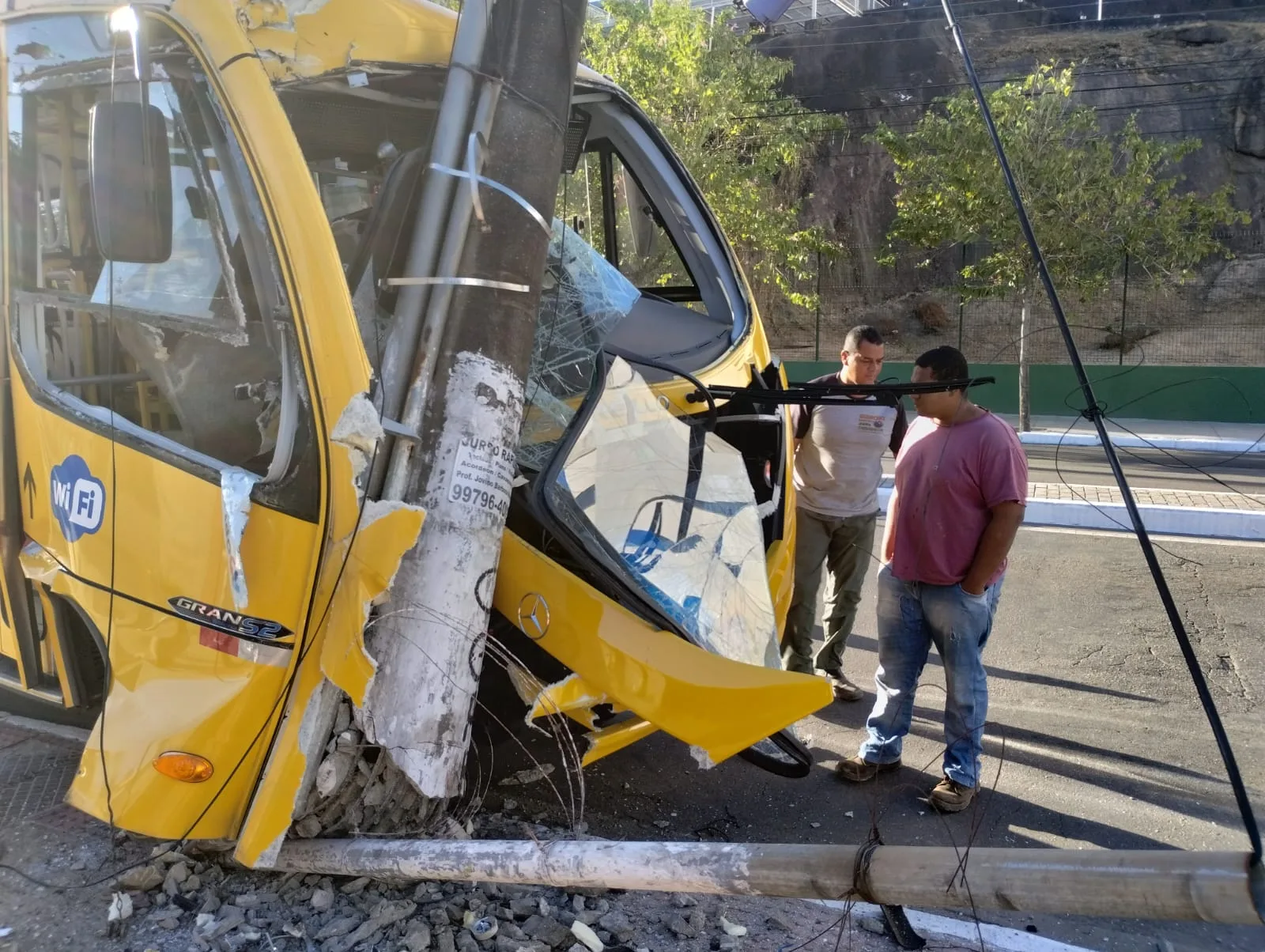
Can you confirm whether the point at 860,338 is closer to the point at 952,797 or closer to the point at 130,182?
the point at 952,797

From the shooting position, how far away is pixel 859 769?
155 inches

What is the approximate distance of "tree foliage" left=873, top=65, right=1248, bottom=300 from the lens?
1480cm

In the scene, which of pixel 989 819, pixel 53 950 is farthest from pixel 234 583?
pixel 989 819

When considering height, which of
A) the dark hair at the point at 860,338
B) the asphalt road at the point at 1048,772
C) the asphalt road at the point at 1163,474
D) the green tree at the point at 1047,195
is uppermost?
the green tree at the point at 1047,195

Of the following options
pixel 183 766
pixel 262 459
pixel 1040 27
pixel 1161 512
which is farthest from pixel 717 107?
pixel 1040 27

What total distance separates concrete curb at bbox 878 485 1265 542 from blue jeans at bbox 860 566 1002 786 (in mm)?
3720

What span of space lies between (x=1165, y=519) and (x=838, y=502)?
4.68m

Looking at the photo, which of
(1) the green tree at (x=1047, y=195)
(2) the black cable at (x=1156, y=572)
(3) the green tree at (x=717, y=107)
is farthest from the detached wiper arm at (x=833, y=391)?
(3) the green tree at (x=717, y=107)

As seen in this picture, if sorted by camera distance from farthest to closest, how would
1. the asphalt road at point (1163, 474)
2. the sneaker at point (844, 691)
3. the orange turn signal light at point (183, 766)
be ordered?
the asphalt road at point (1163, 474) < the sneaker at point (844, 691) < the orange turn signal light at point (183, 766)

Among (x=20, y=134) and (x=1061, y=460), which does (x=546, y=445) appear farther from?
(x=1061, y=460)

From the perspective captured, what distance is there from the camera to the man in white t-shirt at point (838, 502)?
182 inches

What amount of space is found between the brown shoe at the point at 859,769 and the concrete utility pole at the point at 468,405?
188 cm

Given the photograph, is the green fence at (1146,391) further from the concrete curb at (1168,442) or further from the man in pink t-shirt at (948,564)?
the man in pink t-shirt at (948,564)

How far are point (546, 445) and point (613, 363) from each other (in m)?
0.34
